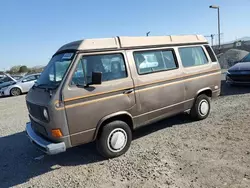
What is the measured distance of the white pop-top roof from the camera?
4.17 meters

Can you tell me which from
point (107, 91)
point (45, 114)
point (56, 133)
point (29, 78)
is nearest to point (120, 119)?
point (107, 91)

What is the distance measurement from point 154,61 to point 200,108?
205cm

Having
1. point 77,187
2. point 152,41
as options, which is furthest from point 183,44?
point 77,187

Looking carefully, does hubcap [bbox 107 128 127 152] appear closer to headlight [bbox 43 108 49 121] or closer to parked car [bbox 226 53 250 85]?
headlight [bbox 43 108 49 121]

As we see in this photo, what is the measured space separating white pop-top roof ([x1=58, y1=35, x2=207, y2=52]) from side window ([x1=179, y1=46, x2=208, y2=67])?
211 millimetres

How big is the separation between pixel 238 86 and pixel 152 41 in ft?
23.7

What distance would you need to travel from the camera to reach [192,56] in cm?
585

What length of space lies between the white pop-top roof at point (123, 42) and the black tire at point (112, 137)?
58.1 inches

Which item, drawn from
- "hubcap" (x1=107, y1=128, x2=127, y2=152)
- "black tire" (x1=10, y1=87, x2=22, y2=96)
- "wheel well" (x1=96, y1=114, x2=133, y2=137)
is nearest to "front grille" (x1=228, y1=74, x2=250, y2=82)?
"wheel well" (x1=96, y1=114, x2=133, y2=137)

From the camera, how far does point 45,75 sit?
4.61 m

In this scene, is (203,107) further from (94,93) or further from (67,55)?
(67,55)

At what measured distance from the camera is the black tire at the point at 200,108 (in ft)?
19.6

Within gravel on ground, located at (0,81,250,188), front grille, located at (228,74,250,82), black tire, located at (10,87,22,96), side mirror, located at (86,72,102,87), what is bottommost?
black tire, located at (10,87,22,96)

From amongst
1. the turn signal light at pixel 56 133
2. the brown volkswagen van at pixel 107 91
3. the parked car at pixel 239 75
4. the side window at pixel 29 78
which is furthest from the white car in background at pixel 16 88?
the turn signal light at pixel 56 133
